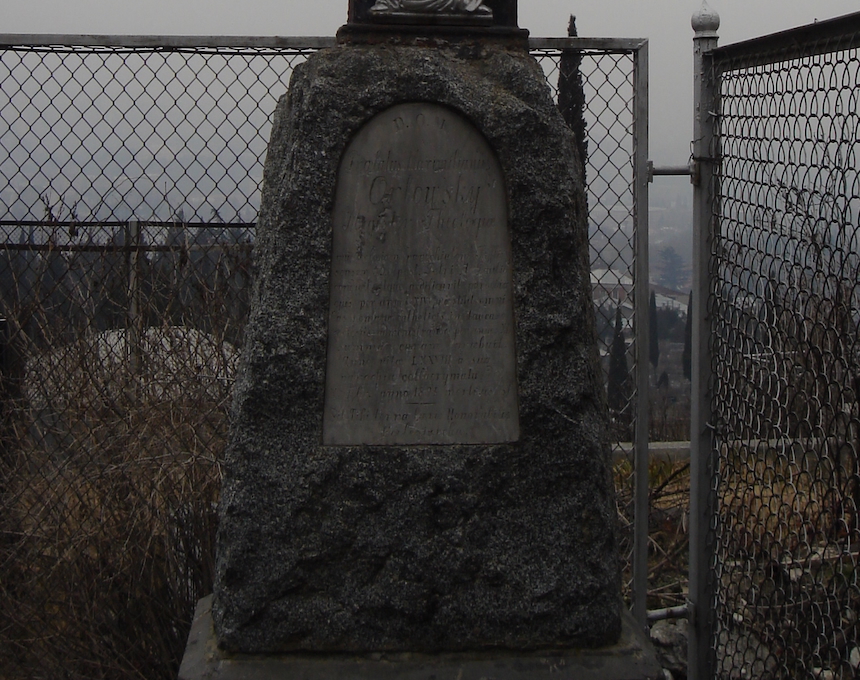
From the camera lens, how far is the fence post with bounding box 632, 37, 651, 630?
3.33 m

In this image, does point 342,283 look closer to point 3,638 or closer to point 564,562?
point 564,562

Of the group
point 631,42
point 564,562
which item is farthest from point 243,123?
point 564,562

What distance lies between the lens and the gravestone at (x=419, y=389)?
2.59 metres

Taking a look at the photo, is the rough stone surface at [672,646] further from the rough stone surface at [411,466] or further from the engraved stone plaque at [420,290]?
the engraved stone plaque at [420,290]

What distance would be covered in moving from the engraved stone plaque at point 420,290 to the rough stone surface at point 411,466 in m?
0.05

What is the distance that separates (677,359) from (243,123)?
21.4 ft

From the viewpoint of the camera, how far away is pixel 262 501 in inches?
102

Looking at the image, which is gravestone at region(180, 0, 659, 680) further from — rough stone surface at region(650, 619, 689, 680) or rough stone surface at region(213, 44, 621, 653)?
rough stone surface at region(650, 619, 689, 680)

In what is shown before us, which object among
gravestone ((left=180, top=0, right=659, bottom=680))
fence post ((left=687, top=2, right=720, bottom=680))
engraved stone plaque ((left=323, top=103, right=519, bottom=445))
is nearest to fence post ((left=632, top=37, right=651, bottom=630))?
fence post ((left=687, top=2, right=720, bottom=680))

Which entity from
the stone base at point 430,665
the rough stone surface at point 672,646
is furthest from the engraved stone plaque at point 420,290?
the rough stone surface at point 672,646

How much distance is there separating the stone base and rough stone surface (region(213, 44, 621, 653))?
0.11 feet

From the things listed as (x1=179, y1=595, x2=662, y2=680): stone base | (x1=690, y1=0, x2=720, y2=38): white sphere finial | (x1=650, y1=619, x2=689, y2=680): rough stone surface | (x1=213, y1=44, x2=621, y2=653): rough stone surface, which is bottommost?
(x1=650, y1=619, x2=689, y2=680): rough stone surface

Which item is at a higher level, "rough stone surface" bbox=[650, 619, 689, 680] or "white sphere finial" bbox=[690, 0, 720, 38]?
"white sphere finial" bbox=[690, 0, 720, 38]

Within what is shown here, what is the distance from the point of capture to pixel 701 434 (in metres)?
3.29
